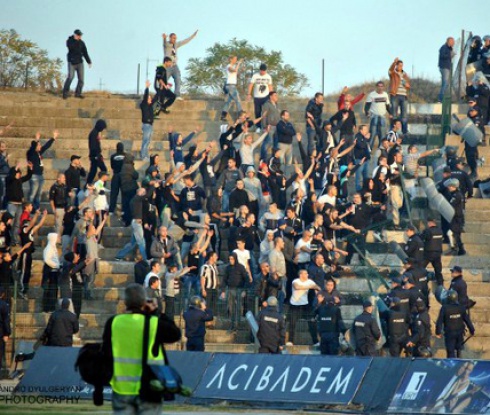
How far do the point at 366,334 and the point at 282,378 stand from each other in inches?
138

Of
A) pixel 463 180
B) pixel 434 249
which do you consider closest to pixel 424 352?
pixel 434 249

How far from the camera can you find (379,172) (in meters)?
29.0

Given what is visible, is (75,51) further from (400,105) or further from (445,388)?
(445,388)

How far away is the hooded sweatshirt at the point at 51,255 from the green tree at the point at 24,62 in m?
24.9

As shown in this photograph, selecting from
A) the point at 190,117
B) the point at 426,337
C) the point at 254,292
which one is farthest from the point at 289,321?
the point at 190,117

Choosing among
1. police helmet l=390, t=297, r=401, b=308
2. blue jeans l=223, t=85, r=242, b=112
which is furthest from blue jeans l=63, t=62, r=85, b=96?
police helmet l=390, t=297, r=401, b=308

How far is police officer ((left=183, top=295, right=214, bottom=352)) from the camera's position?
23.9 m

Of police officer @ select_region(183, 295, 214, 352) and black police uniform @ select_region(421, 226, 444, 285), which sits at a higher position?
black police uniform @ select_region(421, 226, 444, 285)

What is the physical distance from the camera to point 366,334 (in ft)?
79.1

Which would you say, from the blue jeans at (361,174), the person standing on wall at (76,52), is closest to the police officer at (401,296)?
the blue jeans at (361,174)

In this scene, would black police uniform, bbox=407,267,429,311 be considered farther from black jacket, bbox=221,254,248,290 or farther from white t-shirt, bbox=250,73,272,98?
white t-shirt, bbox=250,73,272,98

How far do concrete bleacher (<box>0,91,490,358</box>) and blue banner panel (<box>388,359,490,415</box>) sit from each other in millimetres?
6031

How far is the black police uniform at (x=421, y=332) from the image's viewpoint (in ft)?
81.2

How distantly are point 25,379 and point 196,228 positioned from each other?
6.97m
